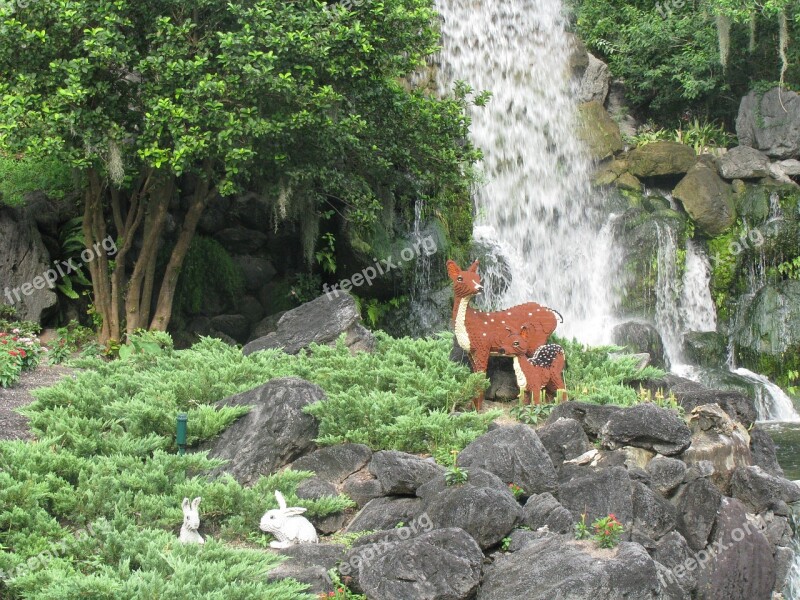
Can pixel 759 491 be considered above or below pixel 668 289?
below

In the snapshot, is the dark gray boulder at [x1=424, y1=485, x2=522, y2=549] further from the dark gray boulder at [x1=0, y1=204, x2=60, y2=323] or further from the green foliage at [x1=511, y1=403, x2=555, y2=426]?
the dark gray boulder at [x1=0, y1=204, x2=60, y2=323]

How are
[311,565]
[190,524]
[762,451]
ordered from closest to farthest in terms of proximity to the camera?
[311,565] → [190,524] → [762,451]

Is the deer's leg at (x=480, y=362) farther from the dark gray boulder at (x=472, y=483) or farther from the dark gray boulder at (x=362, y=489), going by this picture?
the dark gray boulder at (x=472, y=483)

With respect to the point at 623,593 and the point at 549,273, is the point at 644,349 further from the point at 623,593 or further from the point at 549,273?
the point at 623,593

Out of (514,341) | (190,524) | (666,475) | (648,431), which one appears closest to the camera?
(190,524)

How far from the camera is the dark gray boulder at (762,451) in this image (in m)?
9.34

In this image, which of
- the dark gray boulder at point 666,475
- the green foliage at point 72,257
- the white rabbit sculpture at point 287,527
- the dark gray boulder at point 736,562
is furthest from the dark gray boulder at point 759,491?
the green foliage at point 72,257

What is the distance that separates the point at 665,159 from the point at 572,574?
14609 mm

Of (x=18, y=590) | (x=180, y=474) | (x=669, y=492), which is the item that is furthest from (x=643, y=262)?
(x=18, y=590)

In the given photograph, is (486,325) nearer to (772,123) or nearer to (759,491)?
(759,491)

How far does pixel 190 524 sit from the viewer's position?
653cm

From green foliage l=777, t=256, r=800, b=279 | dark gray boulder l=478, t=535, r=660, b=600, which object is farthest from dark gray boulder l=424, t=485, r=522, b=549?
green foliage l=777, t=256, r=800, b=279

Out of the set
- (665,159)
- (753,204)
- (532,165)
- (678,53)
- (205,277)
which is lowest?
(205,277)

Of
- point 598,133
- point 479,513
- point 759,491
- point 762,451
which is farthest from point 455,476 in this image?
point 598,133
